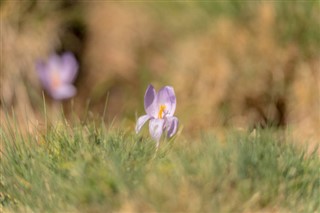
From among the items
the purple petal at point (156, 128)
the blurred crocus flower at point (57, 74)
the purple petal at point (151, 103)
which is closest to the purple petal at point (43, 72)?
the blurred crocus flower at point (57, 74)

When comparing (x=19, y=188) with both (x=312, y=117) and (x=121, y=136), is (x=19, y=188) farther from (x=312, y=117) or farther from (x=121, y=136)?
(x=312, y=117)

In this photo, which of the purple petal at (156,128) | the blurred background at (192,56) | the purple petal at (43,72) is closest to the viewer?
the purple petal at (156,128)

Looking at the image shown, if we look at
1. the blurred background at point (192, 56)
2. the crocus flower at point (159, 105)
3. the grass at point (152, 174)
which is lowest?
the grass at point (152, 174)

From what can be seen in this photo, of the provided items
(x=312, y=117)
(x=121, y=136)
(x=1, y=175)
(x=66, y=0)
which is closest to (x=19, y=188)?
(x=1, y=175)

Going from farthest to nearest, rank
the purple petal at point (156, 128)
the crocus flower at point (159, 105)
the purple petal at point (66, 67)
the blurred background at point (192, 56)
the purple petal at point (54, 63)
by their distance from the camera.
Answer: the purple petal at point (66, 67) < the purple petal at point (54, 63) < the blurred background at point (192, 56) < the crocus flower at point (159, 105) < the purple petal at point (156, 128)

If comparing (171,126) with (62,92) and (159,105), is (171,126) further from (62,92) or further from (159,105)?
(62,92)

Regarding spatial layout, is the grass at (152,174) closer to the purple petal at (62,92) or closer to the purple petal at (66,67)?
the purple petal at (62,92)

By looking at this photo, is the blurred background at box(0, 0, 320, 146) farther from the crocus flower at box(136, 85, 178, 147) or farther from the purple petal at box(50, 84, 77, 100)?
the crocus flower at box(136, 85, 178, 147)
